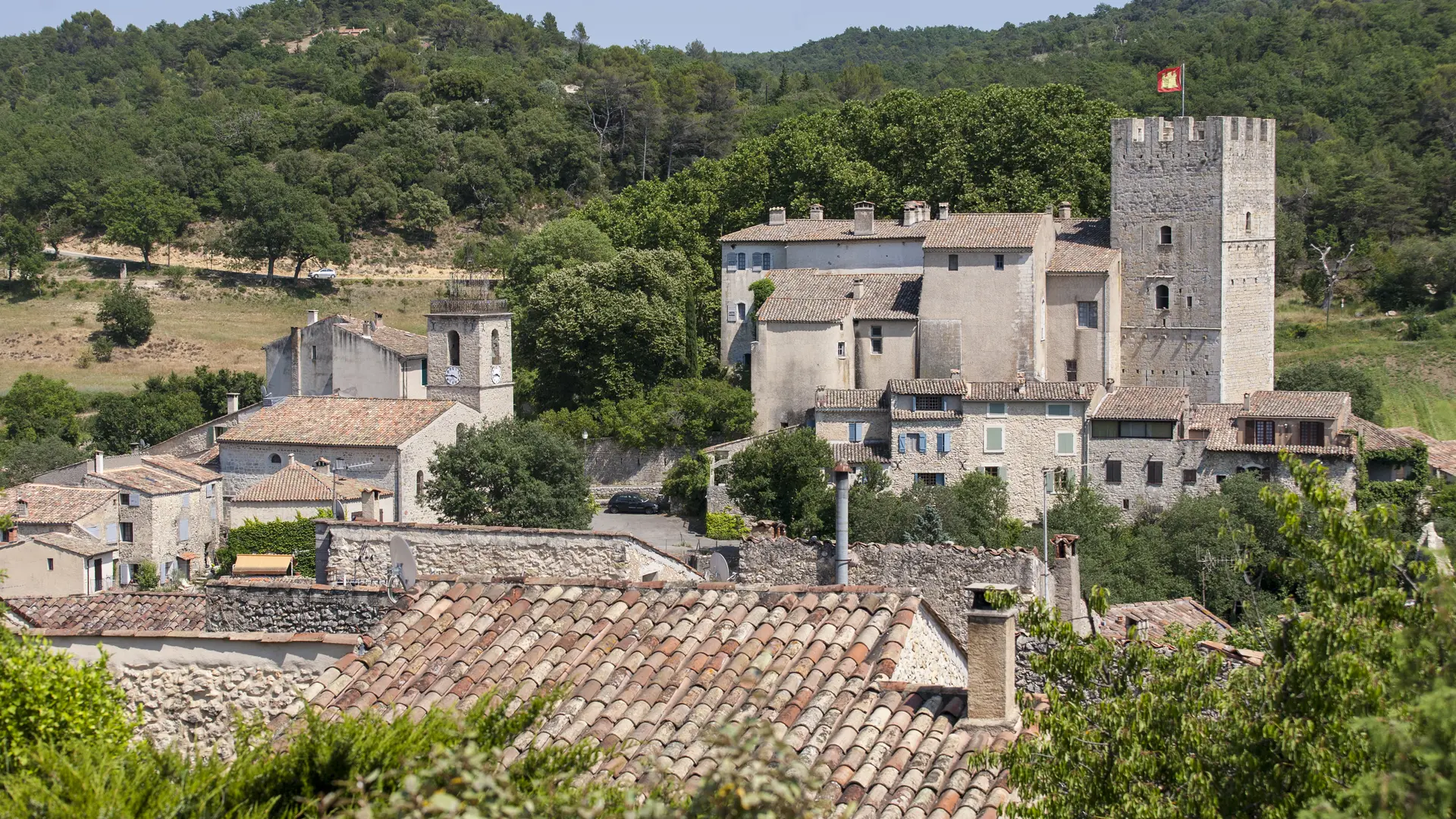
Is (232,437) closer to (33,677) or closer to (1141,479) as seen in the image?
(1141,479)

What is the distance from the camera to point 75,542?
36.6 meters

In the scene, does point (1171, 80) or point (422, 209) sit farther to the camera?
point (422, 209)

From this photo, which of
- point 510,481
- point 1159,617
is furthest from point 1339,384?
point 1159,617

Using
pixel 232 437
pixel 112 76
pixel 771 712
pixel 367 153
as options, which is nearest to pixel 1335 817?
pixel 771 712

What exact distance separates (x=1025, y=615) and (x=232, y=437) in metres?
37.6

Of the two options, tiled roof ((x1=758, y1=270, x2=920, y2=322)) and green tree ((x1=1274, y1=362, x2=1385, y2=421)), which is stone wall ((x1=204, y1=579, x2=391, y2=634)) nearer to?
tiled roof ((x1=758, y1=270, x2=920, y2=322))

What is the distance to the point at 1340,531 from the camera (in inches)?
348

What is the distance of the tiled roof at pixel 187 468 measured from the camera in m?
43.8

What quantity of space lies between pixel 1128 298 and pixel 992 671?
40.3 metres

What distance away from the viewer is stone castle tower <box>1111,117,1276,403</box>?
1933 inches

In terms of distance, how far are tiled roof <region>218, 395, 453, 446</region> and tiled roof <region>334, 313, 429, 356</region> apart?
342 cm

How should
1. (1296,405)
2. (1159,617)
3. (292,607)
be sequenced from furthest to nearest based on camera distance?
(1296,405)
(1159,617)
(292,607)

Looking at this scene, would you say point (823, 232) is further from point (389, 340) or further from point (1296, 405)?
point (1296, 405)

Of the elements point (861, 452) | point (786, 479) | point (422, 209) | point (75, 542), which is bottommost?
point (75, 542)
